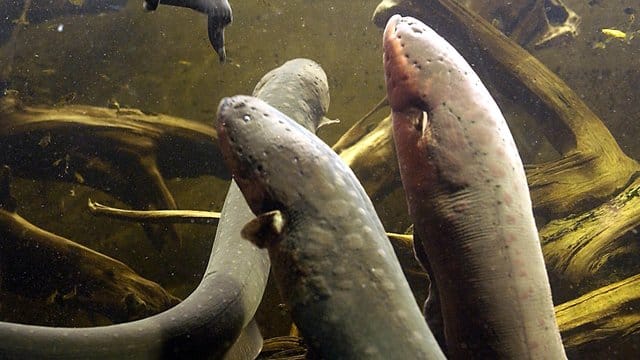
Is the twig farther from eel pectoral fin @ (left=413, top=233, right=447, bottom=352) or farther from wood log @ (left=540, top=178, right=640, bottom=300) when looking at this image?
wood log @ (left=540, top=178, right=640, bottom=300)

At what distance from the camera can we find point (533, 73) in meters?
3.17

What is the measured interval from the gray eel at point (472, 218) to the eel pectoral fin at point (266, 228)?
0.54 meters

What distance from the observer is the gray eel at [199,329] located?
1.41 metres

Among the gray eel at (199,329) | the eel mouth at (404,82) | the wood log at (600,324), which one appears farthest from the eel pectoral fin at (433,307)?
the wood log at (600,324)

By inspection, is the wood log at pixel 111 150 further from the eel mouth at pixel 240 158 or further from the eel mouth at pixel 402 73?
the eel mouth at pixel 240 158

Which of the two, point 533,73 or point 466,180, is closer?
point 466,180

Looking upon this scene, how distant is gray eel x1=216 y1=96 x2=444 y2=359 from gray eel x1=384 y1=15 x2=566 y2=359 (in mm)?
309

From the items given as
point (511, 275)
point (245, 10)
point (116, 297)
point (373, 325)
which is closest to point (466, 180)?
point (511, 275)

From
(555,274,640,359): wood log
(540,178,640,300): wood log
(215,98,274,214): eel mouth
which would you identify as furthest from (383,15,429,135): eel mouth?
(540,178,640,300): wood log

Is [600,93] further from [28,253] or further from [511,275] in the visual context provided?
[28,253]

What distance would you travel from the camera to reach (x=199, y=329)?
1.58 m

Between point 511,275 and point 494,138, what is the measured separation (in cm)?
41

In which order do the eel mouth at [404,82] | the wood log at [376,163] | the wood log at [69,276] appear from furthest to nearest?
the wood log at [376,163], the wood log at [69,276], the eel mouth at [404,82]

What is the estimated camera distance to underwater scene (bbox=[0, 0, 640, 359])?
1.23m
